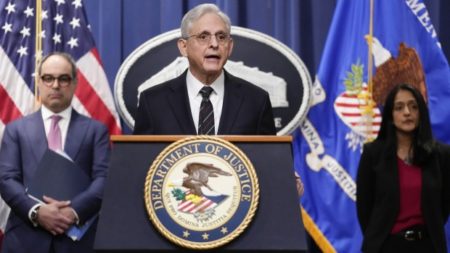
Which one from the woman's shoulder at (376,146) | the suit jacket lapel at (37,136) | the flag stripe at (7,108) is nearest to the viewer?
the suit jacket lapel at (37,136)

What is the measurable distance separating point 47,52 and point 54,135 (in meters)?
0.83

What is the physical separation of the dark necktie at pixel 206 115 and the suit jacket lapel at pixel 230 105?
0.03m

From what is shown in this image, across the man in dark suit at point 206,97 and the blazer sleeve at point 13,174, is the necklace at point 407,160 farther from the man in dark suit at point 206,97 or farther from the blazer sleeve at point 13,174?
the blazer sleeve at point 13,174

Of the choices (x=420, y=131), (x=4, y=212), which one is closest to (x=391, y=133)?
(x=420, y=131)

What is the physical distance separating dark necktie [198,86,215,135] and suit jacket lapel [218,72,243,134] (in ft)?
0.10

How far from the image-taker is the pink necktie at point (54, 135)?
3.50 meters

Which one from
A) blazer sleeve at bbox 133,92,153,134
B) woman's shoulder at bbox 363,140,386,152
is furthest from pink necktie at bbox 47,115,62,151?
woman's shoulder at bbox 363,140,386,152

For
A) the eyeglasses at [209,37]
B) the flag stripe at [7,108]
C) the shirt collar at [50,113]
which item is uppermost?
the eyeglasses at [209,37]

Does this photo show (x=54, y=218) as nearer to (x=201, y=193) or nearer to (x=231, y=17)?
(x=201, y=193)

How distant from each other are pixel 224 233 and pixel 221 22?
805 mm

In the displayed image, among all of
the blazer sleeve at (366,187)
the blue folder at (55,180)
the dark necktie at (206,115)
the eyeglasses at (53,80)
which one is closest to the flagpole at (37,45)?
the eyeglasses at (53,80)

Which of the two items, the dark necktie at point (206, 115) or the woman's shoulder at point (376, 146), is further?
the woman's shoulder at point (376, 146)

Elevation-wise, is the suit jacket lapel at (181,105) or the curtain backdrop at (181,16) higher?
the curtain backdrop at (181,16)

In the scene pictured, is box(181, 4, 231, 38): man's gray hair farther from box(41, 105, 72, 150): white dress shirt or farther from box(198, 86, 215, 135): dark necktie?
box(41, 105, 72, 150): white dress shirt
